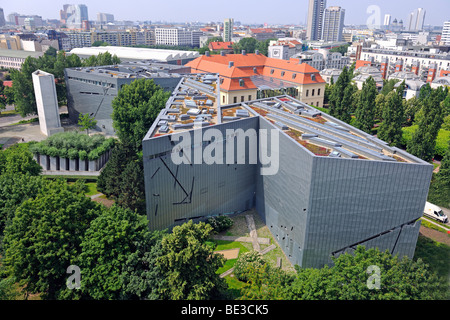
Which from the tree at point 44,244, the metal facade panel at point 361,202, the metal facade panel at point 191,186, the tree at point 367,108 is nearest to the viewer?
the tree at point 44,244

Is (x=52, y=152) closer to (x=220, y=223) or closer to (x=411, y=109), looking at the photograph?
(x=220, y=223)

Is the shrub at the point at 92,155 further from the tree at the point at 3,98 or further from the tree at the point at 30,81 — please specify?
the tree at the point at 3,98

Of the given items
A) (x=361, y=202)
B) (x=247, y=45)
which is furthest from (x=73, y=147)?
(x=247, y=45)

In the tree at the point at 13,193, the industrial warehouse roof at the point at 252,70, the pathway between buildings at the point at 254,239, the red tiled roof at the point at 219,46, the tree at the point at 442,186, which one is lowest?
the pathway between buildings at the point at 254,239

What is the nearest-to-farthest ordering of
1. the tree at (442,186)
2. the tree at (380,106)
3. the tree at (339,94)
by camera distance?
the tree at (442,186) < the tree at (339,94) < the tree at (380,106)

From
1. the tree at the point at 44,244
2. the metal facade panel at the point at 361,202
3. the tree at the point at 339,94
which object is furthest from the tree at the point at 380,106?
the tree at the point at 44,244
